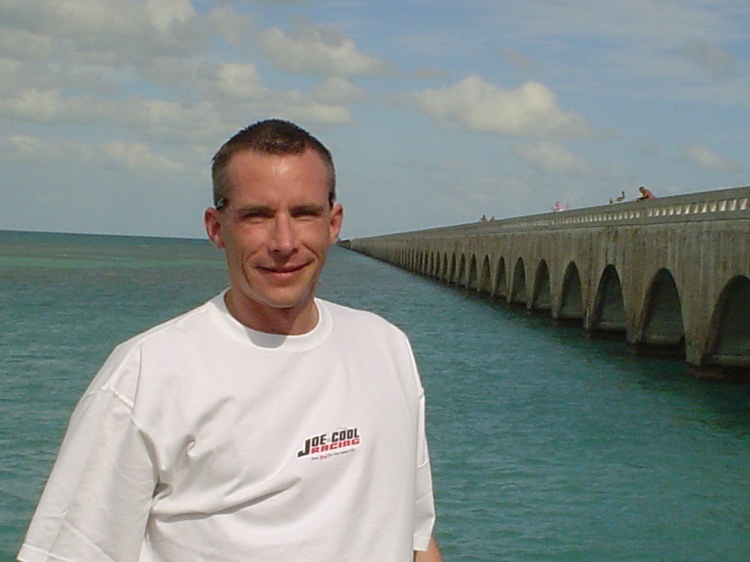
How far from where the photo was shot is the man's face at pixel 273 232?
2865 mm

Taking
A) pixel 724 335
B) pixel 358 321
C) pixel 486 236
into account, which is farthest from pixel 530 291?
pixel 358 321

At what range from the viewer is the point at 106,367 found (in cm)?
267

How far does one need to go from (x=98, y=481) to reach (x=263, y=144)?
2.97 ft

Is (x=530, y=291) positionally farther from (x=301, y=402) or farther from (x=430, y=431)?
(x=301, y=402)

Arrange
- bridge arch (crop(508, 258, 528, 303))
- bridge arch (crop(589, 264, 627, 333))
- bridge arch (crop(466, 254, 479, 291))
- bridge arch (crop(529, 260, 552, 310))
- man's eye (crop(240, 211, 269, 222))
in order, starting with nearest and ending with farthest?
man's eye (crop(240, 211, 269, 222))
bridge arch (crop(589, 264, 627, 333))
bridge arch (crop(529, 260, 552, 310))
bridge arch (crop(508, 258, 528, 303))
bridge arch (crop(466, 254, 479, 291))

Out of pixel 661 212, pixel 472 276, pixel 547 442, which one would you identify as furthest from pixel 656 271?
pixel 472 276

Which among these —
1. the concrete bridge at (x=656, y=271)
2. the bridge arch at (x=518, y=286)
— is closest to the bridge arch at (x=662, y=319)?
the concrete bridge at (x=656, y=271)

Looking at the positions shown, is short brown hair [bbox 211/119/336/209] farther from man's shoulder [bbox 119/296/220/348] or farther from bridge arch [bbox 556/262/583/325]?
bridge arch [bbox 556/262/583/325]

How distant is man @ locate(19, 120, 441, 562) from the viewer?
8.70 ft

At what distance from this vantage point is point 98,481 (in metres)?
2.64

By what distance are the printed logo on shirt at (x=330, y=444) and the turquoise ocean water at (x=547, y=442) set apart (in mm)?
8903

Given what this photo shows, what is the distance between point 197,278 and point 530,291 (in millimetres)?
44020

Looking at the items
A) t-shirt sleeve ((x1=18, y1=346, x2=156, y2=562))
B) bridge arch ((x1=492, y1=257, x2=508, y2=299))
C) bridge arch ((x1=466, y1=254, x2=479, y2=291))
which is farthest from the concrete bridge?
t-shirt sleeve ((x1=18, y1=346, x2=156, y2=562))

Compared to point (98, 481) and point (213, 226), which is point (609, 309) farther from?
point (98, 481)
